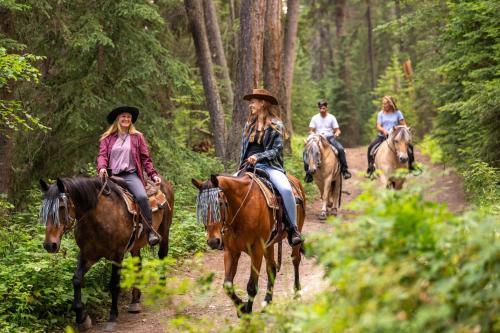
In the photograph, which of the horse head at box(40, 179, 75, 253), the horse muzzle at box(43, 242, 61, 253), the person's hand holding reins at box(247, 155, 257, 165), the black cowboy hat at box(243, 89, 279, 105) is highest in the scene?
the black cowboy hat at box(243, 89, 279, 105)

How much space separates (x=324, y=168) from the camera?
17141 mm

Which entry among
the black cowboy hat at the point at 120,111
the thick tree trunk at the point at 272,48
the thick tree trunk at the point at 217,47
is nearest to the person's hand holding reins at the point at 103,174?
the black cowboy hat at the point at 120,111

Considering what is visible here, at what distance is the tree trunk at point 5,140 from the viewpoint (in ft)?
40.3

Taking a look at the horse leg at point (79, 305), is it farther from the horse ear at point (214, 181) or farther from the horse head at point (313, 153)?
the horse head at point (313, 153)

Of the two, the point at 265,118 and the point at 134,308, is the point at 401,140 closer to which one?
the point at 265,118

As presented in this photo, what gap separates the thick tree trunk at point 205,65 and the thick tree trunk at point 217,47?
48.8 inches

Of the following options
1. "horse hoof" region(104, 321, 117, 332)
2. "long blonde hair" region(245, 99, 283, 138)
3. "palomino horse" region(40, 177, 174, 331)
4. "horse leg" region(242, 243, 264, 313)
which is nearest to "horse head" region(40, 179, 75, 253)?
"palomino horse" region(40, 177, 174, 331)

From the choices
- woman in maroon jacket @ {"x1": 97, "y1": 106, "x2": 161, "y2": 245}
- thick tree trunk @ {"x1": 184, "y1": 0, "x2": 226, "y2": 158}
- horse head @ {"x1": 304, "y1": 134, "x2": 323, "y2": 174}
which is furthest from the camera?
thick tree trunk @ {"x1": 184, "y1": 0, "x2": 226, "y2": 158}

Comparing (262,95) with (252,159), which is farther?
(262,95)

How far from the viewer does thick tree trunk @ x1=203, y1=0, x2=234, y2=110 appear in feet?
69.5

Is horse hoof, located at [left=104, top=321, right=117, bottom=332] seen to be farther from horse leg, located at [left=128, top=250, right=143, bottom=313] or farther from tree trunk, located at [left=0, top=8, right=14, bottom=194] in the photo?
tree trunk, located at [left=0, top=8, right=14, bottom=194]

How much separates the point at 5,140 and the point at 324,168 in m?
8.16

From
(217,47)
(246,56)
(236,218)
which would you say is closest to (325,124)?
(246,56)

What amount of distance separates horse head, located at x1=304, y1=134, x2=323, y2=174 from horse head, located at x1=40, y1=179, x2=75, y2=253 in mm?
9716
